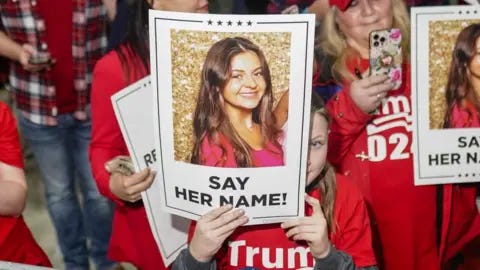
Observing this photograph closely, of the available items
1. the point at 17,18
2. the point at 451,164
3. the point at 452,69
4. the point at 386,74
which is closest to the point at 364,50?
the point at 386,74

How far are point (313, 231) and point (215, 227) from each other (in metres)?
0.17

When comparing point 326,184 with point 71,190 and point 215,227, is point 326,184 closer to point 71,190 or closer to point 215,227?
point 215,227

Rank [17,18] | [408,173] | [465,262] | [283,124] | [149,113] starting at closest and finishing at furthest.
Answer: [283,124] → [149,113] → [408,173] → [465,262] → [17,18]

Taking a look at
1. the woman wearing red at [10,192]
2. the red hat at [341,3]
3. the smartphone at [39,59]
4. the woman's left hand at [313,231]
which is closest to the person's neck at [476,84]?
the red hat at [341,3]

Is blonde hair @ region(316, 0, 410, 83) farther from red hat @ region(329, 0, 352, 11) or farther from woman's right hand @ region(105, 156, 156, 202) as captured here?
woman's right hand @ region(105, 156, 156, 202)

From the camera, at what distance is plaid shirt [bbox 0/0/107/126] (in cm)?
240

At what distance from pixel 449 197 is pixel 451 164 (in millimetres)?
111

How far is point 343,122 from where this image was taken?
5.77ft

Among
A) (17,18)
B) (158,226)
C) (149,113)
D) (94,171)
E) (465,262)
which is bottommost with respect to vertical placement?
(465,262)

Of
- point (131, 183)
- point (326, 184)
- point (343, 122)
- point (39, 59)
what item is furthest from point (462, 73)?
point (39, 59)

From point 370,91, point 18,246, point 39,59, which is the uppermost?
point 39,59

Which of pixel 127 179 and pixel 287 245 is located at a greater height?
pixel 127 179

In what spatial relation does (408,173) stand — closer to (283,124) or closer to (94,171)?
(283,124)

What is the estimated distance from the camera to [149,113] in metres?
1.69
